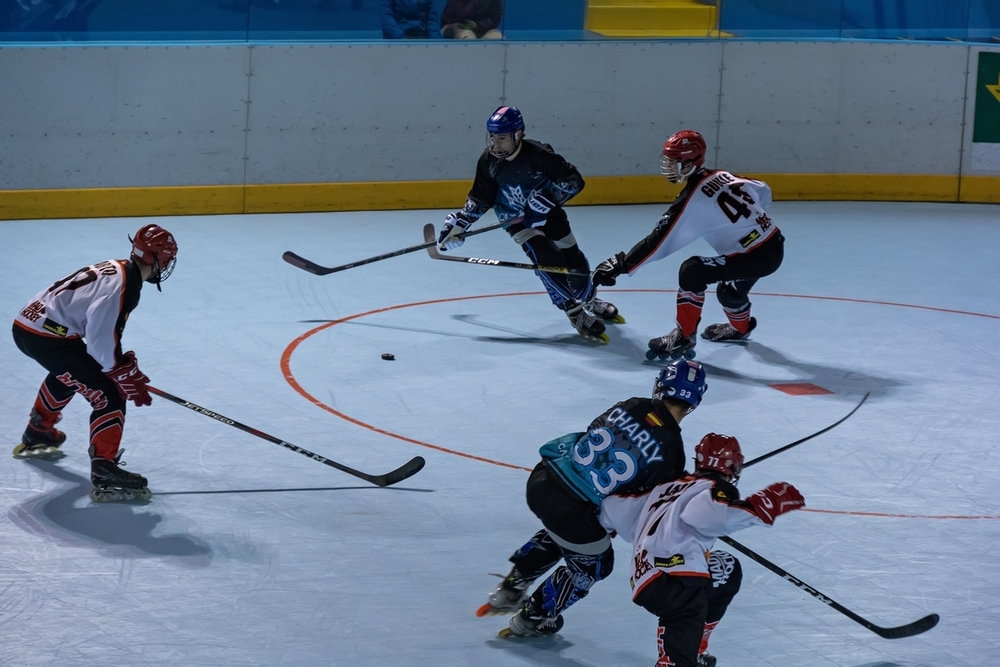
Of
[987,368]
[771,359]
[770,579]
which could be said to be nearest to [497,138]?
[771,359]

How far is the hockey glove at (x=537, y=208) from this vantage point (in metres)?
7.88

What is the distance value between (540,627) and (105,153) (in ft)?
23.1

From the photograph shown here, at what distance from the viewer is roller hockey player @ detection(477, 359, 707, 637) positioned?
3.97m

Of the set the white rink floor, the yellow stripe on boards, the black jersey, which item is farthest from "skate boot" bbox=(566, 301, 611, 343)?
the yellow stripe on boards

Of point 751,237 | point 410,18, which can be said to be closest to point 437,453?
point 751,237

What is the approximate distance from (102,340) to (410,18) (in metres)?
6.40

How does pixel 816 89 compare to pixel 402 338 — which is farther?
pixel 816 89

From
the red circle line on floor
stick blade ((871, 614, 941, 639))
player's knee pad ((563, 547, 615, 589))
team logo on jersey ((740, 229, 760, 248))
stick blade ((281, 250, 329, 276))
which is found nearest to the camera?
player's knee pad ((563, 547, 615, 589))

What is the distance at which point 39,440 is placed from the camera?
220 inches

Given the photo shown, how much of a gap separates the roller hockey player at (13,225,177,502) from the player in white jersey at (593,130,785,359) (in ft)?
9.60

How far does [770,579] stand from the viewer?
4734 millimetres

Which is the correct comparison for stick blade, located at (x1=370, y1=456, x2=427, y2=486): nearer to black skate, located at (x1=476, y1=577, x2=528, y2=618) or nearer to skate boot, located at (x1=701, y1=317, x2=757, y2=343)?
black skate, located at (x1=476, y1=577, x2=528, y2=618)

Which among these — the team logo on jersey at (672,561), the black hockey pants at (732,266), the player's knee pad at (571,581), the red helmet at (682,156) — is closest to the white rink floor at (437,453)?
the player's knee pad at (571,581)

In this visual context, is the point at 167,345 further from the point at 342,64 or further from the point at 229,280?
the point at 342,64
